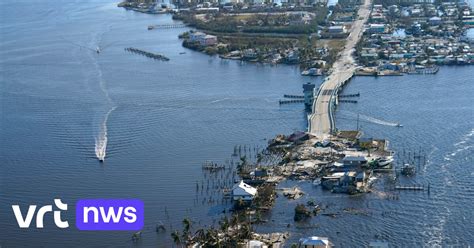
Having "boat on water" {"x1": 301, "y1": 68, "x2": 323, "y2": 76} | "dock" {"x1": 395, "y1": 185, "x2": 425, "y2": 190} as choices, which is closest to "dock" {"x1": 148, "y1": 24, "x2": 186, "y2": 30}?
"boat on water" {"x1": 301, "y1": 68, "x2": 323, "y2": 76}

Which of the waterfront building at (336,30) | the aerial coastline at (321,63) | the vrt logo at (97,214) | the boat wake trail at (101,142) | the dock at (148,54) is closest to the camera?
the vrt logo at (97,214)

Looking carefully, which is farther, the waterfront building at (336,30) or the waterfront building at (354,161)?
the waterfront building at (336,30)

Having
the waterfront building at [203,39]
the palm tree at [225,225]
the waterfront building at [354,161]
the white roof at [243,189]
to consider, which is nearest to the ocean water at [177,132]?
the white roof at [243,189]

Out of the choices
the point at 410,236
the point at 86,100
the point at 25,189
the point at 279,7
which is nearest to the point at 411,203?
the point at 410,236

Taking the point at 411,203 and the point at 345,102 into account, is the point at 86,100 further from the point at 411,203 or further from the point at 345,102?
the point at 411,203

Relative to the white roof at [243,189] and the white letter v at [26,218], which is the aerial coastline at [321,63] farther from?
the white letter v at [26,218]

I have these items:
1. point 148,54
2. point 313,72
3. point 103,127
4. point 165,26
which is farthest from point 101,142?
point 165,26

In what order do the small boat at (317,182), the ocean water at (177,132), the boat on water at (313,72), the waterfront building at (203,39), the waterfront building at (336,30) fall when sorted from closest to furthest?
the ocean water at (177,132) → the small boat at (317,182) → the boat on water at (313,72) → the waterfront building at (203,39) → the waterfront building at (336,30)
